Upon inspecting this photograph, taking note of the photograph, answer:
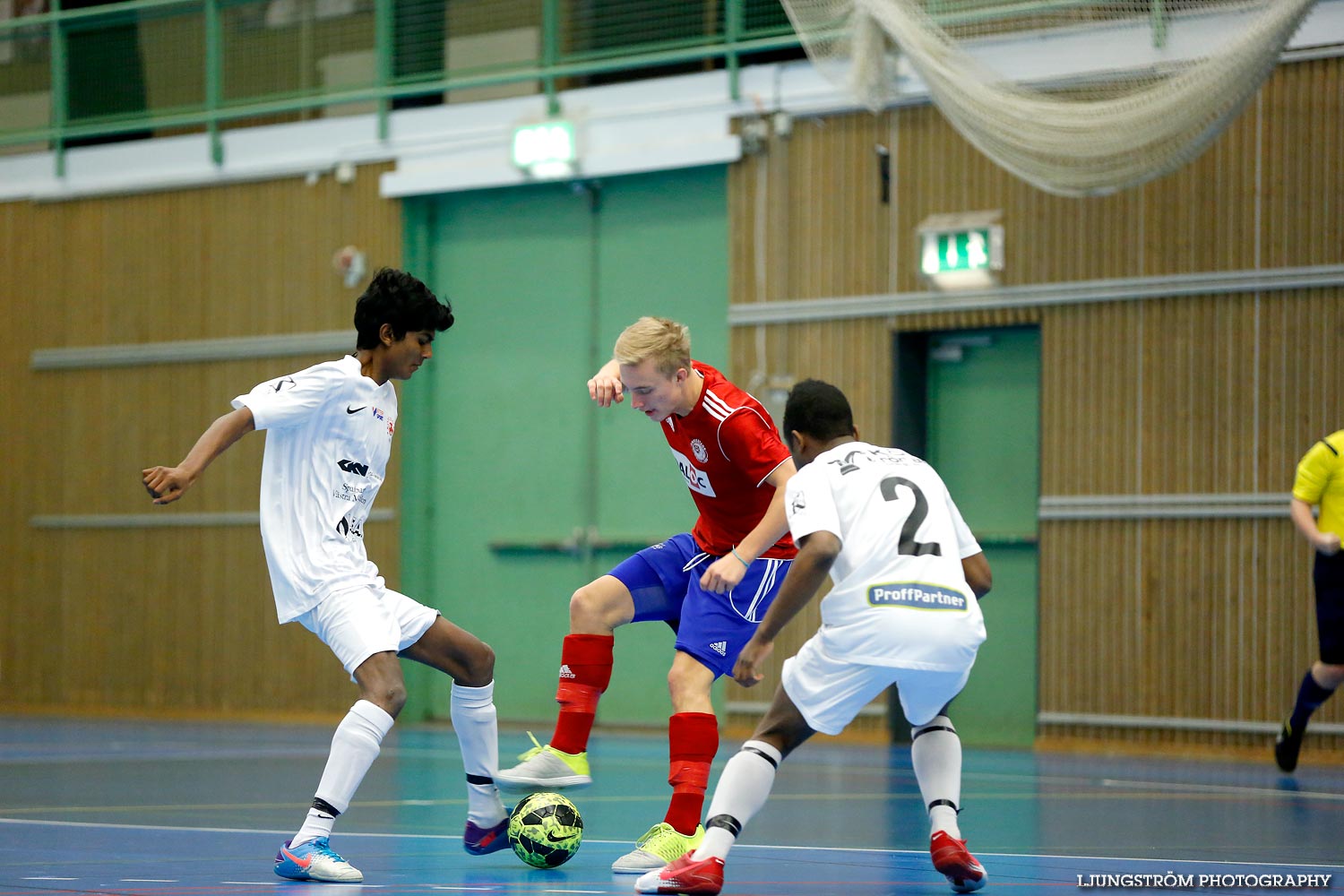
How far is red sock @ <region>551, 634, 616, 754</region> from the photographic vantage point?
5.64m

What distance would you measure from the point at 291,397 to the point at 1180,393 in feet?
24.9

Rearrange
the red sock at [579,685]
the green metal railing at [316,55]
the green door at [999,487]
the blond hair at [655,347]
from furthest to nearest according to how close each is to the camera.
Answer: the green metal railing at [316,55] < the green door at [999,487] < the red sock at [579,685] < the blond hair at [655,347]

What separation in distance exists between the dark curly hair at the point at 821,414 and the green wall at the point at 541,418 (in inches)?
328

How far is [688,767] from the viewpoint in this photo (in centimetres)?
525

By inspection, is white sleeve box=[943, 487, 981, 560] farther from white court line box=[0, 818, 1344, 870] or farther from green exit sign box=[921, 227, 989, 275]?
green exit sign box=[921, 227, 989, 275]

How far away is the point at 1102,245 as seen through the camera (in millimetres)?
11398

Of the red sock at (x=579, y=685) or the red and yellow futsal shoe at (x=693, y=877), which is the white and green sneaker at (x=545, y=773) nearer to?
the red sock at (x=579, y=685)

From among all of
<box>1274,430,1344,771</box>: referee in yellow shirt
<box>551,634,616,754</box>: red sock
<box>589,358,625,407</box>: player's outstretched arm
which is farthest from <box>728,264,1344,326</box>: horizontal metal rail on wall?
<box>551,634,616,754</box>: red sock

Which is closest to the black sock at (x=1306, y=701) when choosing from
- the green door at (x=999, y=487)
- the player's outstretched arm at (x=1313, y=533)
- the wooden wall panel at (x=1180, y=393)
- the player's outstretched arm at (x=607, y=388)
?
the player's outstretched arm at (x=1313, y=533)

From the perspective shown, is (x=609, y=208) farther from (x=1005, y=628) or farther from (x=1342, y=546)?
(x=1342, y=546)

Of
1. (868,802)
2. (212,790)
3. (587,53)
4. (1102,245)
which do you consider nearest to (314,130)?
(587,53)

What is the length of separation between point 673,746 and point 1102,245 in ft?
23.7

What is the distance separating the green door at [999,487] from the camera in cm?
1198

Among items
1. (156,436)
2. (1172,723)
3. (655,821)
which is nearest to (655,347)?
(655,821)
